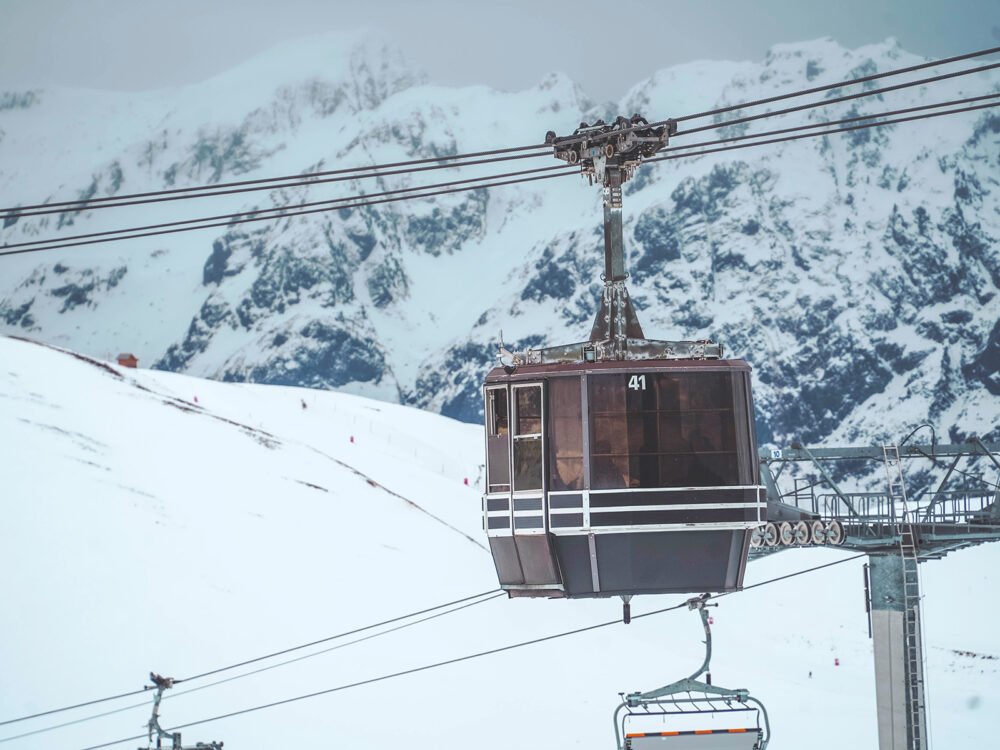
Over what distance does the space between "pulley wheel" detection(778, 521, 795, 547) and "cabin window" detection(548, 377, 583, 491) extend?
53.8 feet

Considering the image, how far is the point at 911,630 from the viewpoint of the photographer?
4003cm

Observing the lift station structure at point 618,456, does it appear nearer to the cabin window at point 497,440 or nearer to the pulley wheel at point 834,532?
the cabin window at point 497,440

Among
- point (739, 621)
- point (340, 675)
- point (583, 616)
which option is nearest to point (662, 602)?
point (739, 621)

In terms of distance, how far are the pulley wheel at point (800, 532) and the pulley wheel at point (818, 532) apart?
24 centimetres

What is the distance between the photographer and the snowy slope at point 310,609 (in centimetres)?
4806

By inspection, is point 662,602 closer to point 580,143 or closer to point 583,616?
point 583,616

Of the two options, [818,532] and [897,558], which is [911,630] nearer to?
[897,558]

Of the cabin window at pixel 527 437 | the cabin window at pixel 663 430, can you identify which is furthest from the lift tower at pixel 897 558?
the cabin window at pixel 527 437

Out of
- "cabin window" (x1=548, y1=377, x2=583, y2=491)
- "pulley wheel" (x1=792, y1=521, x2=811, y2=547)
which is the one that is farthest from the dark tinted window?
"pulley wheel" (x1=792, y1=521, x2=811, y2=547)

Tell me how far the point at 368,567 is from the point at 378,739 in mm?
18539

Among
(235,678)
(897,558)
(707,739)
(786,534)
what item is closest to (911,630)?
(897,558)

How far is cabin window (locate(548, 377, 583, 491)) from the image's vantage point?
90.5 ft

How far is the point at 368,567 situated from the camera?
65.1 metres

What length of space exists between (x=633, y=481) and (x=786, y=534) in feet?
53.2
